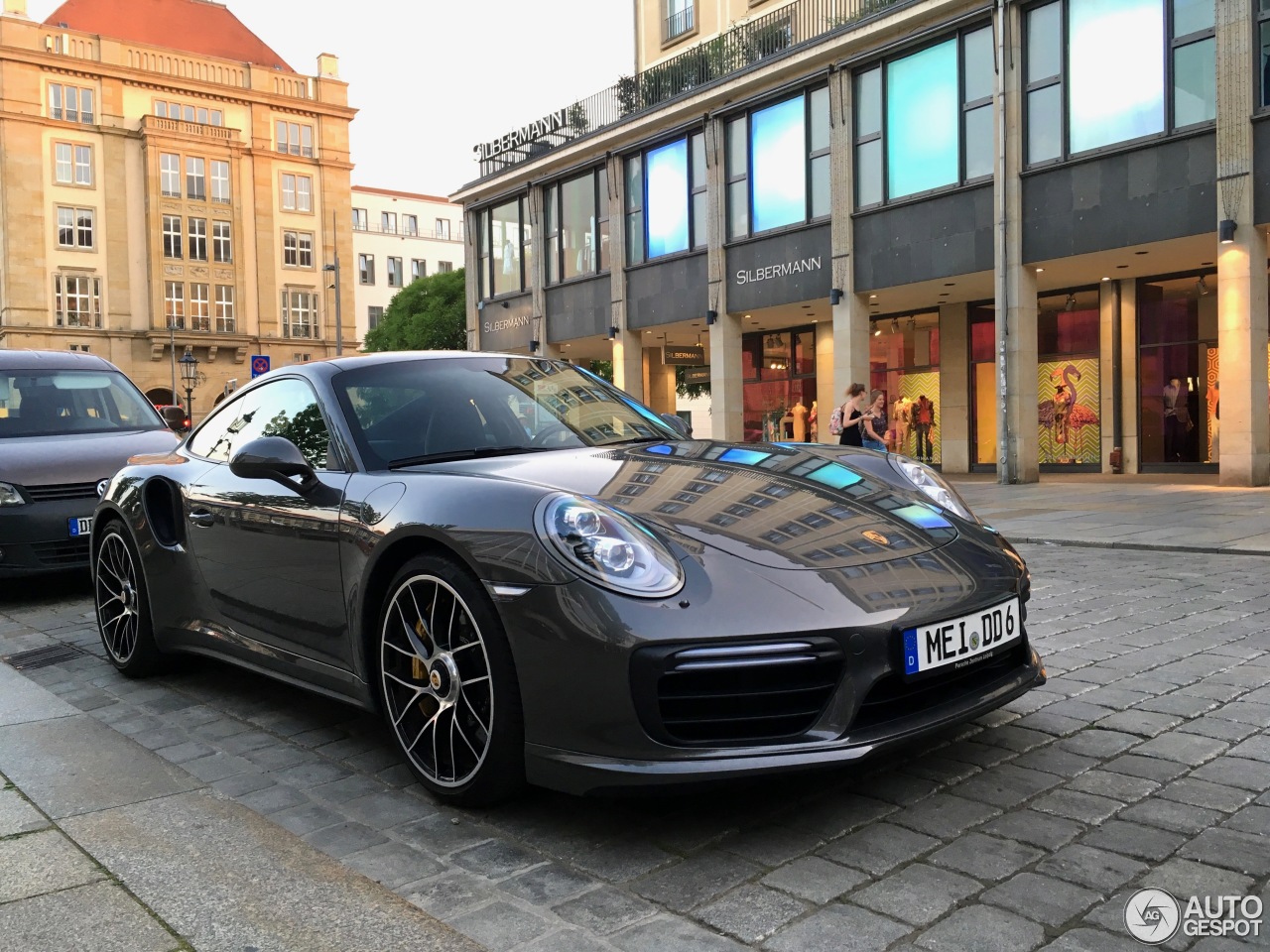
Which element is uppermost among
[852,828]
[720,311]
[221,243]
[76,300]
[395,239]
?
[395,239]

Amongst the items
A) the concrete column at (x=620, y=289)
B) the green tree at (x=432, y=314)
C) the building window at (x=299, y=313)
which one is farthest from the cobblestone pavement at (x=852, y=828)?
the building window at (x=299, y=313)

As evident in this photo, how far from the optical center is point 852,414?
14.1 m

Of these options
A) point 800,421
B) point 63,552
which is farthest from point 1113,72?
point 63,552

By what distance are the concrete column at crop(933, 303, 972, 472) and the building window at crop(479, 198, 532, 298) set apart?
12.3m

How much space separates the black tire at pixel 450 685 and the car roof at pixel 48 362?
20.2 ft

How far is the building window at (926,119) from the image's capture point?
63.6 feet

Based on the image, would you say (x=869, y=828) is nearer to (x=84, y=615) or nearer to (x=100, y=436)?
(x=84, y=615)

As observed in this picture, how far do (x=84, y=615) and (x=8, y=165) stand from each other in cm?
5973

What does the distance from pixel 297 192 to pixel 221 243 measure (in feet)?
19.7

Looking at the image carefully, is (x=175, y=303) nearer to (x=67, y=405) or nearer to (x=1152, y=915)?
(x=67, y=405)

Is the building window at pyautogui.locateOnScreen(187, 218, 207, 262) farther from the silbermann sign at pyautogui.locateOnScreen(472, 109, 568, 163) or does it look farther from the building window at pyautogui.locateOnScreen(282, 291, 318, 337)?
the silbermann sign at pyautogui.locateOnScreen(472, 109, 568, 163)

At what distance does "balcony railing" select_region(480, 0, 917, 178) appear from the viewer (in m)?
22.4

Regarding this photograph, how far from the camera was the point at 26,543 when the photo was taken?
6918 mm

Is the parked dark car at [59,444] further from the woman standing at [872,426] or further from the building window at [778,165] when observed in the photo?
the building window at [778,165]
